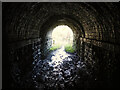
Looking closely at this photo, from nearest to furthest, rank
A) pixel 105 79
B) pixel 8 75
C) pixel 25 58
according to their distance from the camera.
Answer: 1. pixel 8 75
2. pixel 105 79
3. pixel 25 58

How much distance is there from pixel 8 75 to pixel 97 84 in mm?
4918

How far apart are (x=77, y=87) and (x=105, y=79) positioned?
1656mm

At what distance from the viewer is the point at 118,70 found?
5.03 metres

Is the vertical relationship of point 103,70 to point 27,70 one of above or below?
above

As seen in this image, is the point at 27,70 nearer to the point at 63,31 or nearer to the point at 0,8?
the point at 0,8

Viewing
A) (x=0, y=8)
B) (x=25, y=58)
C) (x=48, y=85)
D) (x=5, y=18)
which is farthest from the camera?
(x=25, y=58)

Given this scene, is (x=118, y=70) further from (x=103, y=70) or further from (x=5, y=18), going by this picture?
(x=5, y=18)

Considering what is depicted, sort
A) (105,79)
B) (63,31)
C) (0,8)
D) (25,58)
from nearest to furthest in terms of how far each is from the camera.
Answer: (0,8), (105,79), (25,58), (63,31)

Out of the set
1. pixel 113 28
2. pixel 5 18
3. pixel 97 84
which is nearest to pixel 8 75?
pixel 5 18

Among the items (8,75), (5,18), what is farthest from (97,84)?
(5,18)

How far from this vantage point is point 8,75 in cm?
518

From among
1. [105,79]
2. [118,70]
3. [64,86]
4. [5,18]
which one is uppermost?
[5,18]

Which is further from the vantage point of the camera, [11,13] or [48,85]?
[48,85]

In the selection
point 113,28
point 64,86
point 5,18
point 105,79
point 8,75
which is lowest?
point 64,86
